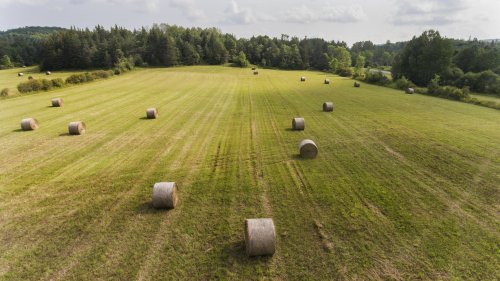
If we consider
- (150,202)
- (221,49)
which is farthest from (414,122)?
(221,49)

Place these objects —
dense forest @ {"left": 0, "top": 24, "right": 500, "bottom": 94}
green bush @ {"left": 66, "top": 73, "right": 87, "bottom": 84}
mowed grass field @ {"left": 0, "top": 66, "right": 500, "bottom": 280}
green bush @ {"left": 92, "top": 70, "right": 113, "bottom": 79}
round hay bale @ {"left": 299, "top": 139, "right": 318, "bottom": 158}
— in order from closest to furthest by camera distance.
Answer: mowed grass field @ {"left": 0, "top": 66, "right": 500, "bottom": 280} → round hay bale @ {"left": 299, "top": 139, "right": 318, "bottom": 158} → green bush @ {"left": 66, "top": 73, "right": 87, "bottom": 84} → green bush @ {"left": 92, "top": 70, "right": 113, "bottom": 79} → dense forest @ {"left": 0, "top": 24, "right": 500, "bottom": 94}

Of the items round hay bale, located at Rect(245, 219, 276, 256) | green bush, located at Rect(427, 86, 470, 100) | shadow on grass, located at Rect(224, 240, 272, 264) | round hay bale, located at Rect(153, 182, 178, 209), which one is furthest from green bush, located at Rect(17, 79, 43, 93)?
green bush, located at Rect(427, 86, 470, 100)

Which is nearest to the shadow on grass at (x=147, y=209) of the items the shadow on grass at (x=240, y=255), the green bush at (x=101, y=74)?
the shadow on grass at (x=240, y=255)

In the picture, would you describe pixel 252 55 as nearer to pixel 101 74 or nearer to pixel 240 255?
pixel 101 74

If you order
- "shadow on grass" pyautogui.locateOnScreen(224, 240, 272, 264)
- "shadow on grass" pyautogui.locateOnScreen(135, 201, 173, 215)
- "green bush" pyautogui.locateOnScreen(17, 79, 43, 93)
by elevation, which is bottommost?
"shadow on grass" pyautogui.locateOnScreen(224, 240, 272, 264)

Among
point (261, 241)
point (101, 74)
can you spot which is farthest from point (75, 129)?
point (101, 74)

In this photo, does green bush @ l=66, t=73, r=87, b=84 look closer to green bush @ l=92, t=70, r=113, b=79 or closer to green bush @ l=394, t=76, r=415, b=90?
green bush @ l=92, t=70, r=113, b=79
